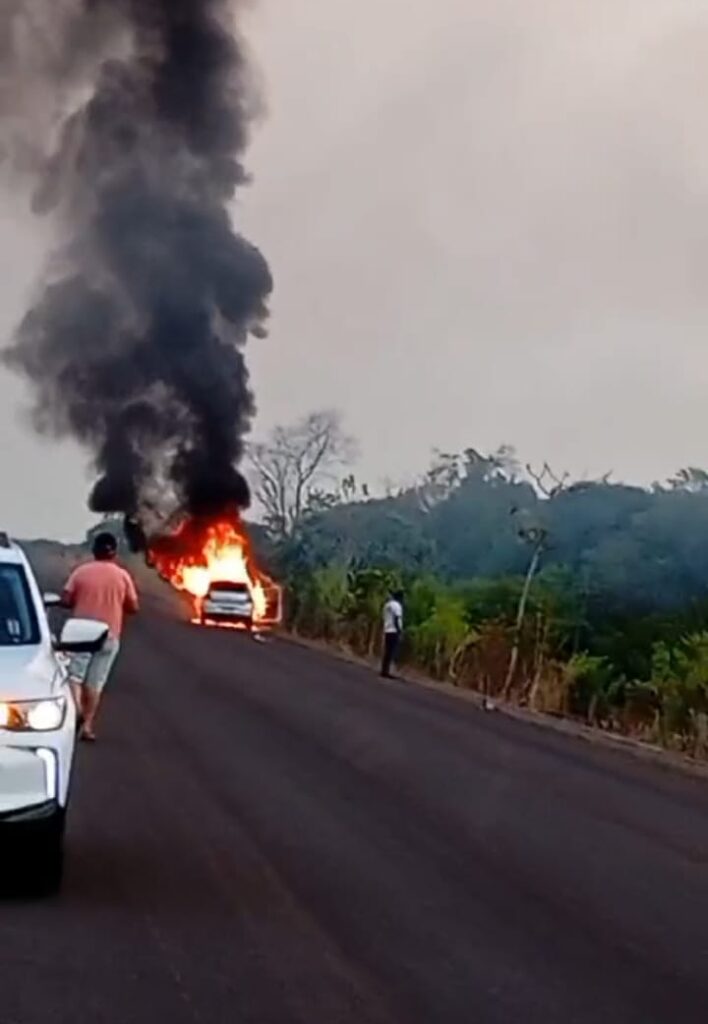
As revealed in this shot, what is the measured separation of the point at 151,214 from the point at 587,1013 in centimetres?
4975

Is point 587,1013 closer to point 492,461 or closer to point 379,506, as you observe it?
point 379,506

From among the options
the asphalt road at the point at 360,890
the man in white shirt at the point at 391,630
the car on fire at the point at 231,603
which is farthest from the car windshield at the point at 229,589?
the asphalt road at the point at 360,890

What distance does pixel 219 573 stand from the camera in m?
63.2

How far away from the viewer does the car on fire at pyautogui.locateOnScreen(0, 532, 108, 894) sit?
36.0 ft

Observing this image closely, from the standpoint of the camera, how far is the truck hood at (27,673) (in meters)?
11.2

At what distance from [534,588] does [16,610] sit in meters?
36.4

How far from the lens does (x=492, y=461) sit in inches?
3733

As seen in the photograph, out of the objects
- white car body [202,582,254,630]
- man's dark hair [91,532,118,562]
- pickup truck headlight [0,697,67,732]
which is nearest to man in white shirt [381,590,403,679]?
white car body [202,582,254,630]

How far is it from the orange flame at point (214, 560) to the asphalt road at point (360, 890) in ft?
126

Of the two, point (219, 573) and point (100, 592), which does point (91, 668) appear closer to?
point (100, 592)

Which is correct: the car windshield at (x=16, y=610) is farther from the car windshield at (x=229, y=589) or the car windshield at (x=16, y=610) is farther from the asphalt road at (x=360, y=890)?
the car windshield at (x=229, y=589)

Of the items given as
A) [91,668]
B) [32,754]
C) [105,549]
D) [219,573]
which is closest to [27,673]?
[32,754]

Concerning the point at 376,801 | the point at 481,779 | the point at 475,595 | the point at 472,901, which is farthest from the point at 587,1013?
the point at 475,595

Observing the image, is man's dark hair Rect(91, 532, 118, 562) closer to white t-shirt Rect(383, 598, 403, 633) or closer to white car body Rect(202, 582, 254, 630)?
white t-shirt Rect(383, 598, 403, 633)
